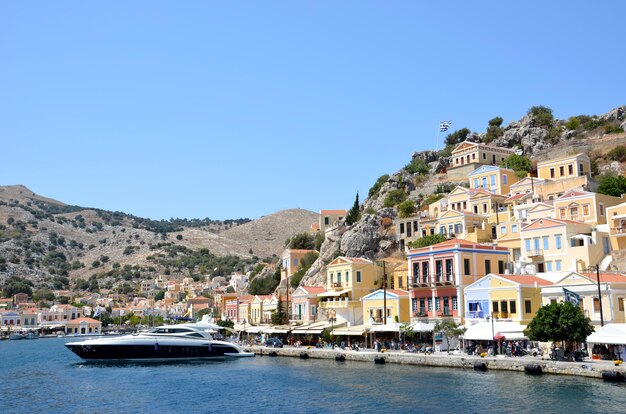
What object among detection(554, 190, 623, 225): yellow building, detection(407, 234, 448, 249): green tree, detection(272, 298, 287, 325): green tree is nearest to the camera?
detection(554, 190, 623, 225): yellow building

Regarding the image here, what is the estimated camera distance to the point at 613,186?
63.1 m

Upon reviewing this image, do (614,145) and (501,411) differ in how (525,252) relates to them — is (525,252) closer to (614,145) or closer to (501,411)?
(501,411)

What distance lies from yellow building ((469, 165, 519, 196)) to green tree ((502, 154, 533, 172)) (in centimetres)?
642

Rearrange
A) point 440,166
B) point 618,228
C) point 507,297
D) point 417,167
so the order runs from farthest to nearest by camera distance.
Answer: point 417,167
point 440,166
point 618,228
point 507,297

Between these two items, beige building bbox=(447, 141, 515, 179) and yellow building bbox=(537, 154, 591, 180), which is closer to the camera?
yellow building bbox=(537, 154, 591, 180)

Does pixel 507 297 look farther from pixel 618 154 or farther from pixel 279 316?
pixel 618 154

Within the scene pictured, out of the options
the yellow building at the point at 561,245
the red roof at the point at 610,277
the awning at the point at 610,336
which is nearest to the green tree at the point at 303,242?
the yellow building at the point at 561,245

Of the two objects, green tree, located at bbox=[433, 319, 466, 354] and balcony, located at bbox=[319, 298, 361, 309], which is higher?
balcony, located at bbox=[319, 298, 361, 309]

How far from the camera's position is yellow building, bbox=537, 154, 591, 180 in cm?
6844

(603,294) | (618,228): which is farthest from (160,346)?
(618,228)

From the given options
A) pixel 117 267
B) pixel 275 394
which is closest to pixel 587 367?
pixel 275 394

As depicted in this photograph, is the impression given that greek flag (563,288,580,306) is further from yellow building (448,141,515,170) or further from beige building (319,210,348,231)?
beige building (319,210,348,231)

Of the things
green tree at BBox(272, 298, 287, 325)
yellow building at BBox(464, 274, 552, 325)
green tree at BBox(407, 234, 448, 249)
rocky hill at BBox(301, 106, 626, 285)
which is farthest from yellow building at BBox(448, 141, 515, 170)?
yellow building at BBox(464, 274, 552, 325)

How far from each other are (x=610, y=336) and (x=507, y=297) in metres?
11.5
